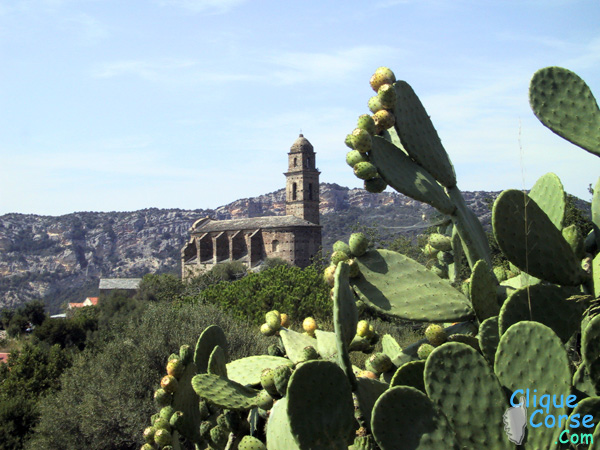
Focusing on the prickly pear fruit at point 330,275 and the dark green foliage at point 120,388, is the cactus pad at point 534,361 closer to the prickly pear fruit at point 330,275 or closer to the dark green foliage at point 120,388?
the prickly pear fruit at point 330,275

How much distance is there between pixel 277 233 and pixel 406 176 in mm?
48757

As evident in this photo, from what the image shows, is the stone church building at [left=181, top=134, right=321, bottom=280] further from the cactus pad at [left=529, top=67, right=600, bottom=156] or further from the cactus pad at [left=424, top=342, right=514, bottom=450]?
the cactus pad at [left=424, top=342, right=514, bottom=450]

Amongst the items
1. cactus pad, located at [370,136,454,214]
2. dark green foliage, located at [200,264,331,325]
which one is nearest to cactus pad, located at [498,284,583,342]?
cactus pad, located at [370,136,454,214]

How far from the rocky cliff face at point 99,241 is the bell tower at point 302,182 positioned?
3446 cm

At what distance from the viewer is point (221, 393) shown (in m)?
2.56

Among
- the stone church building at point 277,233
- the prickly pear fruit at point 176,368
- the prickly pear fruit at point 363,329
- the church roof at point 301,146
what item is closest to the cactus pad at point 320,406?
the prickly pear fruit at point 363,329

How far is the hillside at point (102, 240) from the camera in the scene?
324ft

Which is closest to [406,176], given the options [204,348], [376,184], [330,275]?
[376,184]

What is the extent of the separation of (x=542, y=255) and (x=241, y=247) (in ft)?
172

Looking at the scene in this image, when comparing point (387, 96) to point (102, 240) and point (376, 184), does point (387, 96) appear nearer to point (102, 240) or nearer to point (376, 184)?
point (376, 184)

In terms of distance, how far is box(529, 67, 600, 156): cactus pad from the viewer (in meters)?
2.64

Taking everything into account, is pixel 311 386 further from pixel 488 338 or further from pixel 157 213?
pixel 157 213

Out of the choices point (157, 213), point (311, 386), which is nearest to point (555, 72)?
point (311, 386)

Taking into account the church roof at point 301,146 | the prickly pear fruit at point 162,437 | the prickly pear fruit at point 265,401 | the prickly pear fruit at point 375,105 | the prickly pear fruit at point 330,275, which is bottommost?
the prickly pear fruit at point 162,437
